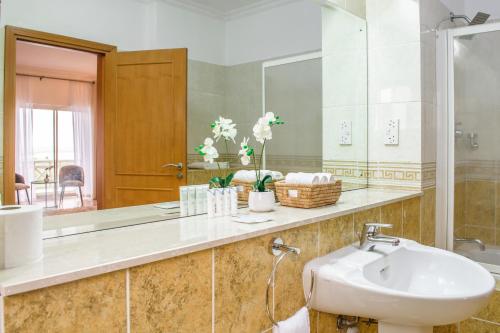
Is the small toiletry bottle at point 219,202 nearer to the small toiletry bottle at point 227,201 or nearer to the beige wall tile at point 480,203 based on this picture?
the small toiletry bottle at point 227,201

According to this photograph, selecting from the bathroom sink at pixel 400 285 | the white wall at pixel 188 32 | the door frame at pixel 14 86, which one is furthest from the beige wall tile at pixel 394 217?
the door frame at pixel 14 86

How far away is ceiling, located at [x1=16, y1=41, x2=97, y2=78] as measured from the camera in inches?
37.4

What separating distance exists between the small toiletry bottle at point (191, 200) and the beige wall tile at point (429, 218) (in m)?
1.35

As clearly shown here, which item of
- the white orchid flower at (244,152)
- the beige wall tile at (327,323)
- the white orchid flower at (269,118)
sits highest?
the white orchid flower at (269,118)

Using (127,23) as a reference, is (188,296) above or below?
below

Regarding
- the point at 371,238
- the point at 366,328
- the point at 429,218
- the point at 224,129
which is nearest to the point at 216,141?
the point at 224,129

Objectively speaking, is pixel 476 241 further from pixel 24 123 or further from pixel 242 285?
pixel 24 123

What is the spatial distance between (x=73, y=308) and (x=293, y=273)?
70cm

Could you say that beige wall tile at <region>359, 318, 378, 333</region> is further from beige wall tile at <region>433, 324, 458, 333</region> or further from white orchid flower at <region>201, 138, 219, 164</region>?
white orchid flower at <region>201, 138, 219, 164</region>

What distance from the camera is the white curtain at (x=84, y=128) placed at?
39.8 inches

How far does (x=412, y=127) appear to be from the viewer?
2123 mm

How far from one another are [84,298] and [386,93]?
1.91m

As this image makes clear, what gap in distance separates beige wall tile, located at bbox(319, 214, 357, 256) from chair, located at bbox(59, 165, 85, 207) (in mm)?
793

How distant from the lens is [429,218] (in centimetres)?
224
